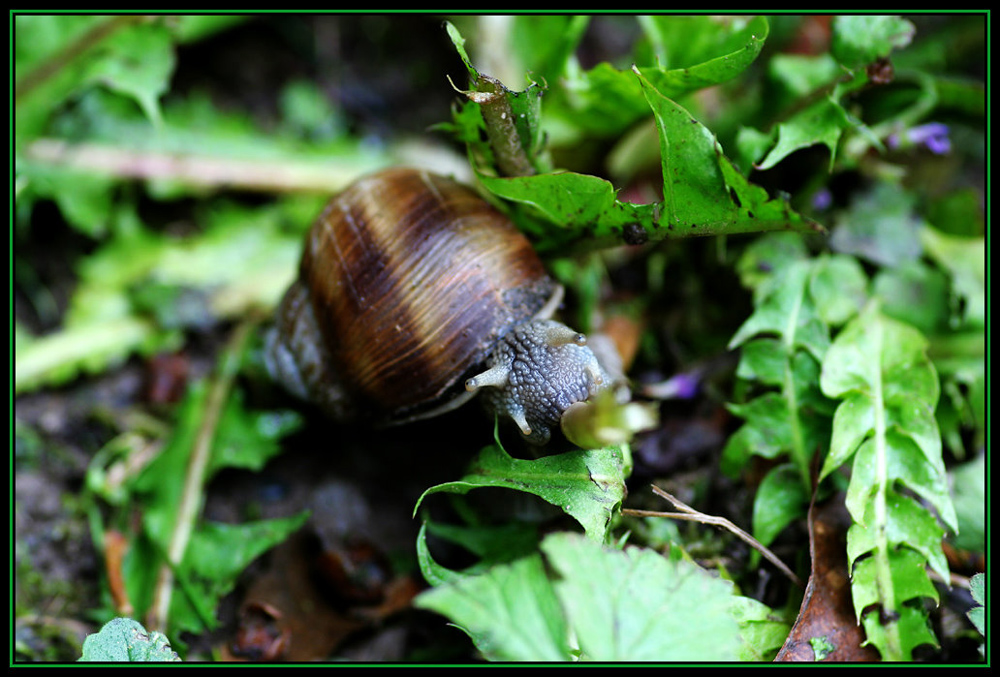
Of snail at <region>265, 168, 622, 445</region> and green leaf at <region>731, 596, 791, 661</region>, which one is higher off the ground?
snail at <region>265, 168, 622, 445</region>

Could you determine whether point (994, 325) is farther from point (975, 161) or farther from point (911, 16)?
point (911, 16)

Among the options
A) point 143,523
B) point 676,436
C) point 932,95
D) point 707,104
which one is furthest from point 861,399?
point 143,523

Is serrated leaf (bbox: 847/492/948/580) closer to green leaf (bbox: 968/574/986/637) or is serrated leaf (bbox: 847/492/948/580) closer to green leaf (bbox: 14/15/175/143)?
green leaf (bbox: 968/574/986/637)

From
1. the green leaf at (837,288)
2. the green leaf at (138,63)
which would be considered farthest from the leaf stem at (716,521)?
the green leaf at (138,63)

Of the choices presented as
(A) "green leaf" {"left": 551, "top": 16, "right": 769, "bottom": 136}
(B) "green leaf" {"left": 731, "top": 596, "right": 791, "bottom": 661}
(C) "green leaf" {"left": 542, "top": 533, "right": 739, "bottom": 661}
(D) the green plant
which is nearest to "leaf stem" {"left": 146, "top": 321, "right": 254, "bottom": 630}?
(D) the green plant

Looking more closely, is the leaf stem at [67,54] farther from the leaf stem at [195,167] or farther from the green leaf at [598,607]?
the green leaf at [598,607]

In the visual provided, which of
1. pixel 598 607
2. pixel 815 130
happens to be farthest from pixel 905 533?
pixel 815 130
